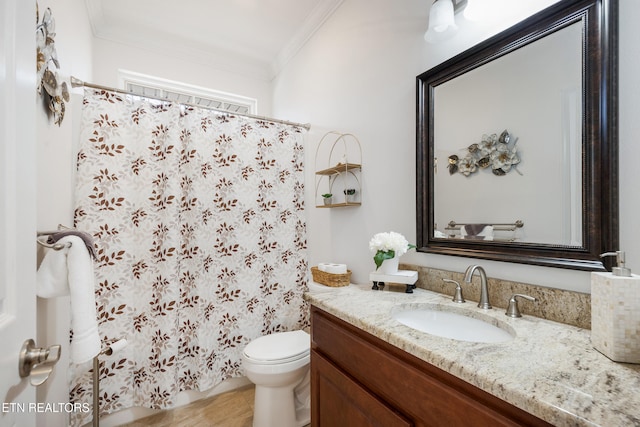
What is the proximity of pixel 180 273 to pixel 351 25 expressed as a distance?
201 centimetres

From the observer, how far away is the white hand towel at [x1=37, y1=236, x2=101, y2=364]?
2.95ft

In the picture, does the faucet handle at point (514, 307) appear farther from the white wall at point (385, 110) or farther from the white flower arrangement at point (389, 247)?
the white flower arrangement at point (389, 247)

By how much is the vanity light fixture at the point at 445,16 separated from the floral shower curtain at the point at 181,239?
51.6 inches

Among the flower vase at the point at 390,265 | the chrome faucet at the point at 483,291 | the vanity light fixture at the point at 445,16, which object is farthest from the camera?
the flower vase at the point at 390,265

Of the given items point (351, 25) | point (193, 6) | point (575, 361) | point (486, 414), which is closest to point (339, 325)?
point (486, 414)

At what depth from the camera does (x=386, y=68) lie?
1.61 meters

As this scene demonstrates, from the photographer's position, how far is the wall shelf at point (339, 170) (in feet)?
6.01

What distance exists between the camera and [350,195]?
6.05ft

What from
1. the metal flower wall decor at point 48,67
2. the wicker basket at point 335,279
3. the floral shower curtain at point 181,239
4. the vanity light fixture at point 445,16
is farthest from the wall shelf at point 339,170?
the metal flower wall decor at point 48,67

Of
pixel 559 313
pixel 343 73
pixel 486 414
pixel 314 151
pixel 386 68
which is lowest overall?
pixel 486 414

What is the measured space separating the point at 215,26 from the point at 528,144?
8.23 feet

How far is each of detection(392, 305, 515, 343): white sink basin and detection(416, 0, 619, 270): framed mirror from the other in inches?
10.3

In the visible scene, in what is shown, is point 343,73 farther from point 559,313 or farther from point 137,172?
point 559,313

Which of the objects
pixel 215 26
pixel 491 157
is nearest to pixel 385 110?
pixel 491 157
